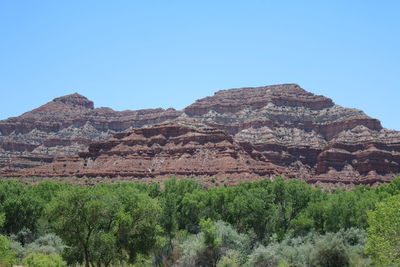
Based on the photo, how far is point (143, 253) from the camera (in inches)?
1489

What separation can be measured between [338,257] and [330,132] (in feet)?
466

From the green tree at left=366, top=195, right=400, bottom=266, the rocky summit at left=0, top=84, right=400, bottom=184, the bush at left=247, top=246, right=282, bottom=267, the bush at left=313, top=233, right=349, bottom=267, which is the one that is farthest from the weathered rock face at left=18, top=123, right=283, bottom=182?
the green tree at left=366, top=195, right=400, bottom=266

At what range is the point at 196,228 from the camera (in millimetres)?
58188

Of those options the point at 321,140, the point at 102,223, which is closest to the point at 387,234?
the point at 102,223

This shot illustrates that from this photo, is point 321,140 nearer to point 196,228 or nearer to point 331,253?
point 196,228

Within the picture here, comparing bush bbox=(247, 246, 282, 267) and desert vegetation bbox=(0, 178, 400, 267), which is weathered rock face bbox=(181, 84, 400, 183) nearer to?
desert vegetation bbox=(0, 178, 400, 267)

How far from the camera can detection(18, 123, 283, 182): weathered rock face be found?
132 meters

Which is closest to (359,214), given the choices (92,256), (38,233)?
(92,256)

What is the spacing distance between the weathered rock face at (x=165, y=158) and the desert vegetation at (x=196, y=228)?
5639 centimetres

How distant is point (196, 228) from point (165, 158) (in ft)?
275

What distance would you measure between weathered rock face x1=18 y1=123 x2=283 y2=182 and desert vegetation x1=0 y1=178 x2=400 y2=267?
56390 millimetres

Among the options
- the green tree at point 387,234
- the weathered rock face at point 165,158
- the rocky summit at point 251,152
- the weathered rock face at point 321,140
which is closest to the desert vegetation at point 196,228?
the green tree at point 387,234

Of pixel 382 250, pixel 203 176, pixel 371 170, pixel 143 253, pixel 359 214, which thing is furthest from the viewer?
pixel 371 170

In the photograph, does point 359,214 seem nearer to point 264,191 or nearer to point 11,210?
point 264,191
